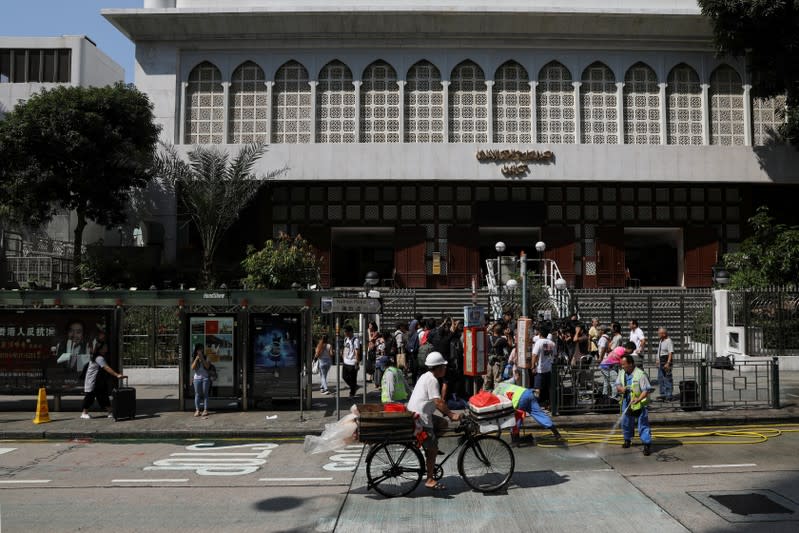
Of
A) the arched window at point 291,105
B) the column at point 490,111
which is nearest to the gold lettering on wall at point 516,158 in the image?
the column at point 490,111

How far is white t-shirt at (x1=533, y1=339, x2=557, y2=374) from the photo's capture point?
13344mm

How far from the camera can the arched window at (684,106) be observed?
33.9 meters

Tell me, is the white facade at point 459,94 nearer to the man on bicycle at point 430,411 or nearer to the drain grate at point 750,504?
the man on bicycle at point 430,411

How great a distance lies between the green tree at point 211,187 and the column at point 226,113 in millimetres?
3629

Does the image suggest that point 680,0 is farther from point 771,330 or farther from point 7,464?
point 7,464

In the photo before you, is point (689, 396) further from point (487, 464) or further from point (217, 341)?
point (217, 341)

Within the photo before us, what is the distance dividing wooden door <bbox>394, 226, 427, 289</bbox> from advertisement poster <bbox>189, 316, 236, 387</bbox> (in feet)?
65.5

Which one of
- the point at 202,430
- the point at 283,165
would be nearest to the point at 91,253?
the point at 283,165

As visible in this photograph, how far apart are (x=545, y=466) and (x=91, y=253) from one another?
26.5m

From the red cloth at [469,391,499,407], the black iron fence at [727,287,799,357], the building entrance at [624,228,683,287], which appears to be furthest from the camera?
the building entrance at [624,228,683,287]

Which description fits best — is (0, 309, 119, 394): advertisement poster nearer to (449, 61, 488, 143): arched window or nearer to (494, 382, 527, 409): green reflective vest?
(494, 382, 527, 409): green reflective vest

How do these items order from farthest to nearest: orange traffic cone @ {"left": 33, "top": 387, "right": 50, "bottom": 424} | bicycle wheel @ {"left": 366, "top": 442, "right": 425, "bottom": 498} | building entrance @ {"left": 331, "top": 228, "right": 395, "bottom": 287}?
building entrance @ {"left": 331, "top": 228, "right": 395, "bottom": 287} < orange traffic cone @ {"left": 33, "top": 387, "right": 50, "bottom": 424} < bicycle wheel @ {"left": 366, "top": 442, "right": 425, "bottom": 498}

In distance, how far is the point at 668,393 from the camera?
47.0ft

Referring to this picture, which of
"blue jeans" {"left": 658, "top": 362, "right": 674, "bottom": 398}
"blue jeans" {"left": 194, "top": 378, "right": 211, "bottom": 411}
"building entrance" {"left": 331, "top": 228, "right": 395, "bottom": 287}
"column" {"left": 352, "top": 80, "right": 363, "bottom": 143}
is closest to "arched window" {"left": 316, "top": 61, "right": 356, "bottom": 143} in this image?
"column" {"left": 352, "top": 80, "right": 363, "bottom": 143}
